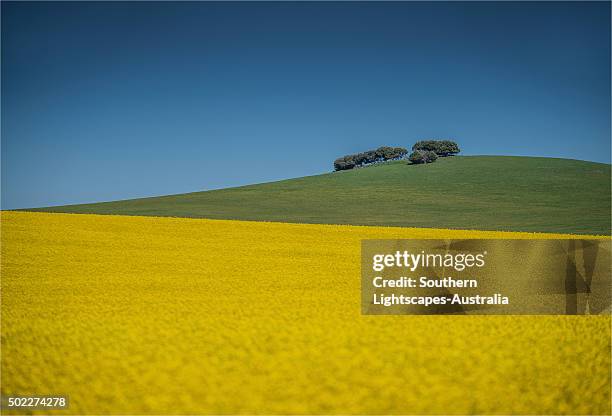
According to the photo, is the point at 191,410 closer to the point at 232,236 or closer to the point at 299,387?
the point at 299,387

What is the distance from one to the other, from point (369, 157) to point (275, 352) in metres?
79.7

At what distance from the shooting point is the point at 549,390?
5.25 metres

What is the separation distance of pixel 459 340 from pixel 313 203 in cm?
3604

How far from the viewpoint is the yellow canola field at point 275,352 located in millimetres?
4824

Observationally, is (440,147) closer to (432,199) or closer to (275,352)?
(432,199)

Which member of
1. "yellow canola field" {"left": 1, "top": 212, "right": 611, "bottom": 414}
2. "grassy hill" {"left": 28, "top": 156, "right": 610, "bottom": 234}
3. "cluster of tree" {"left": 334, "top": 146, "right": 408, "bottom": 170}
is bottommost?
"yellow canola field" {"left": 1, "top": 212, "right": 611, "bottom": 414}

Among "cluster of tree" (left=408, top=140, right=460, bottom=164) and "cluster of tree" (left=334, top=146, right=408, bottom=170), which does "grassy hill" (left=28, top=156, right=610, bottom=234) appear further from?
"cluster of tree" (left=334, top=146, right=408, bottom=170)

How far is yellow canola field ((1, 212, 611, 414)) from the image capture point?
4824mm

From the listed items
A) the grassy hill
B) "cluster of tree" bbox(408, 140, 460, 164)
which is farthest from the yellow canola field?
"cluster of tree" bbox(408, 140, 460, 164)

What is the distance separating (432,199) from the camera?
42.4 meters

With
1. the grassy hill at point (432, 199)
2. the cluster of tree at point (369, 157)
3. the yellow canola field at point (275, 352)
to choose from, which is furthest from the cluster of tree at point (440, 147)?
the yellow canola field at point (275, 352)

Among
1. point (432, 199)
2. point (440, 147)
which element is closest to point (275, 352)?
point (432, 199)

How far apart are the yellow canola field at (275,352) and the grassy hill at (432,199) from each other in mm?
20870

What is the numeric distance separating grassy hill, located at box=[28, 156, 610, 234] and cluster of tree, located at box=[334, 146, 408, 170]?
1723 cm
